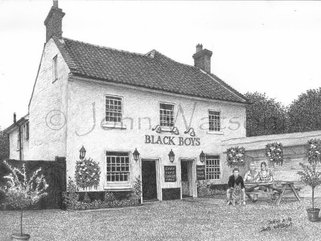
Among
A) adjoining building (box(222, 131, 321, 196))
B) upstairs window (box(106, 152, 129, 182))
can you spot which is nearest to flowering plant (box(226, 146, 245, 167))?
adjoining building (box(222, 131, 321, 196))

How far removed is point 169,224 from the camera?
40.6 feet

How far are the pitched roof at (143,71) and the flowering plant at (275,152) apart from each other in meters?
4.69

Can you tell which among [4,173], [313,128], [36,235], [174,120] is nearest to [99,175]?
[4,173]

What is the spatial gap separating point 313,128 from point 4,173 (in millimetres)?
31478

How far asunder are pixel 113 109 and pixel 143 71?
12.0 ft

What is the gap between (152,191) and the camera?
21.0m

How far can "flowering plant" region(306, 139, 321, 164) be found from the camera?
18531 millimetres

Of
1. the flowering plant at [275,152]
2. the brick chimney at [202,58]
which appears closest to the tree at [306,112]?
the brick chimney at [202,58]

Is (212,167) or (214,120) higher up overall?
(214,120)

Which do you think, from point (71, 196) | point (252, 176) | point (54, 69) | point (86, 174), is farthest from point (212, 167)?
point (54, 69)

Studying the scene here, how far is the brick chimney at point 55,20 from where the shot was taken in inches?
795

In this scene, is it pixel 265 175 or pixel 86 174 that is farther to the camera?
pixel 265 175

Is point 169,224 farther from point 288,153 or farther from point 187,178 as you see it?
point 187,178

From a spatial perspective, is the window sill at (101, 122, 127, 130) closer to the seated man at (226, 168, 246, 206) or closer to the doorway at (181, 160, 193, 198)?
the doorway at (181, 160, 193, 198)
